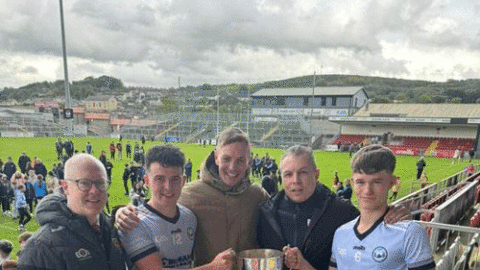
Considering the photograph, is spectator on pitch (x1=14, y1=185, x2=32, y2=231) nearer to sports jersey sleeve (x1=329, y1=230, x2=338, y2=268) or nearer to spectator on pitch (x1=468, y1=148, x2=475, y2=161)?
sports jersey sleeve (x1=329, y1=230, x2=338, y2=268)

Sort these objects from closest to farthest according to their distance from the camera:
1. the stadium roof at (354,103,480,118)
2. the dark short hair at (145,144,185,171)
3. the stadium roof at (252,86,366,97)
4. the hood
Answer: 1. the dark short hair at (145,144,185,171)
2. the hood
3. the stadium roof at (354,103,480,118)
4. the stadium roof at (252,86,366,97)

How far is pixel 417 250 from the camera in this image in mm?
2006

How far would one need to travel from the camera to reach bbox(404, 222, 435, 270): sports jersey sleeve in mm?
1984

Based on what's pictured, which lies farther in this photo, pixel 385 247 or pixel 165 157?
pixel 165 157

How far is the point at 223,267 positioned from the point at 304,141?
44.5m

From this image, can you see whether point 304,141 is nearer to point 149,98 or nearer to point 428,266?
point 428,266

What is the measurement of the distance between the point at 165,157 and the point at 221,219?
707 millimetres

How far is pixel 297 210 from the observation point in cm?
256

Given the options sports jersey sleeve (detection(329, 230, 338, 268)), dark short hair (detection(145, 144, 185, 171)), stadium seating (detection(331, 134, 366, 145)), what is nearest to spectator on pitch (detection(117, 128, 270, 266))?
dark short hair (detection(145, 144, 185, 171))

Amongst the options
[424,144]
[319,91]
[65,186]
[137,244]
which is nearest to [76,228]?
[65,186]

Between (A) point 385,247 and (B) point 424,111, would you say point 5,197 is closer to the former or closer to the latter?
(A) point 385,247

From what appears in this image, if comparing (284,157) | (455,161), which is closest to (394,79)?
(455,161)

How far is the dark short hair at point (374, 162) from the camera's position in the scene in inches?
86.0

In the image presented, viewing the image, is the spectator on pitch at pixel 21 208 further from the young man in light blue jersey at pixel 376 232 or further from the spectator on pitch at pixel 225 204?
the young man in light blue jersey at pixel 376 232
